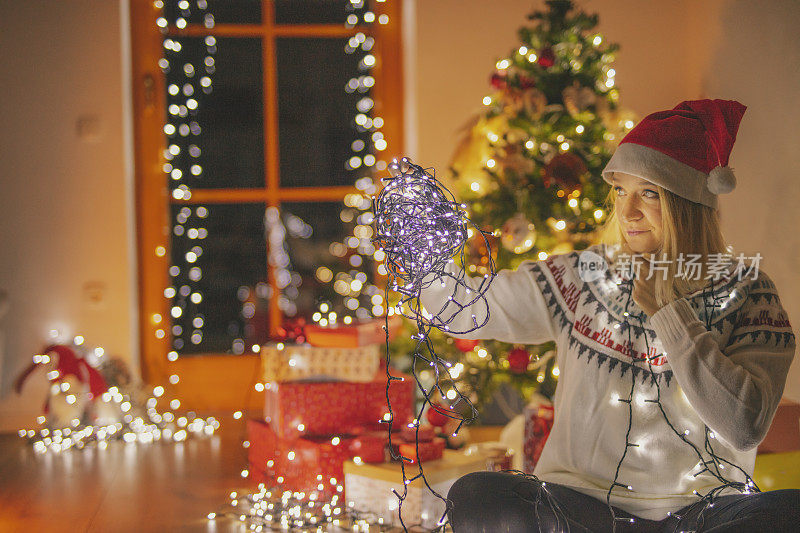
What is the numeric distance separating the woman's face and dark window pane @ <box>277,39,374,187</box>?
186cm

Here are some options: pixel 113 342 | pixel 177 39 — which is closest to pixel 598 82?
pixel 177 39

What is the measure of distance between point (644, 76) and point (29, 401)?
8.97ft

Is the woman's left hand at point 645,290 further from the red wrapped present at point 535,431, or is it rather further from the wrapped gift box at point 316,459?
the wrapped gift box at point 316,459

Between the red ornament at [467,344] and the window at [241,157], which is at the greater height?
the window at [241,157]

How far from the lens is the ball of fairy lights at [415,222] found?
1391 millimetres

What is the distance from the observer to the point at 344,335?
2.19 metres

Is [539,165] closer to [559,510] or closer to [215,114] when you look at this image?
[559,510]

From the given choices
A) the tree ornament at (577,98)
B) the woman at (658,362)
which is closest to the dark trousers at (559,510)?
the woman at (658,362)

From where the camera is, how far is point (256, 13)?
3.21 metres

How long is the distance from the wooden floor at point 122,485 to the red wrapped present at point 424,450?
454 millimetres

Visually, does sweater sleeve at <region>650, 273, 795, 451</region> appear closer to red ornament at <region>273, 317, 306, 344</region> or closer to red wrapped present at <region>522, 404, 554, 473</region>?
red wrapped present at <region>522, 404, 554, 473</region>

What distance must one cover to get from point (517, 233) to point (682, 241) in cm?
77

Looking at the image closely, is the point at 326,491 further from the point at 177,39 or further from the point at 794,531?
the point at 177,39

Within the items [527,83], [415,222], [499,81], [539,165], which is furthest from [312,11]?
[415,222]
